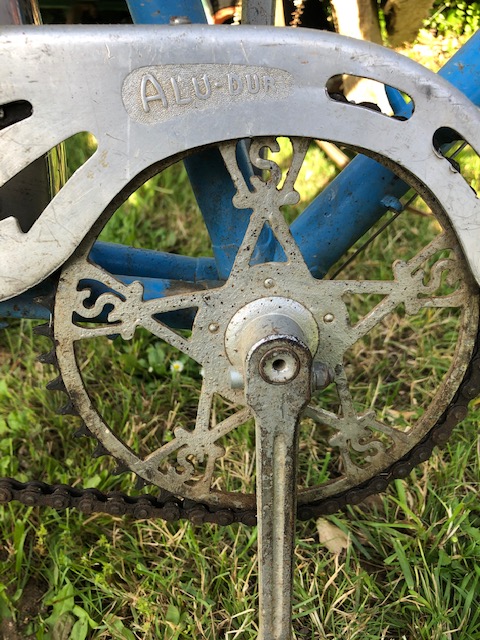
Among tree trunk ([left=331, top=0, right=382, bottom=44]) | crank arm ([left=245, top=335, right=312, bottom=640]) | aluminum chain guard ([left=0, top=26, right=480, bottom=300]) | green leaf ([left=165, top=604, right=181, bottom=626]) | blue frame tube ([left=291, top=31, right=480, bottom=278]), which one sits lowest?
green leaf ([left=165, top=604, right=181, bottom=626])

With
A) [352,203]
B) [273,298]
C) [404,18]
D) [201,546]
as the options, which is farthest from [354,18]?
[201,546]

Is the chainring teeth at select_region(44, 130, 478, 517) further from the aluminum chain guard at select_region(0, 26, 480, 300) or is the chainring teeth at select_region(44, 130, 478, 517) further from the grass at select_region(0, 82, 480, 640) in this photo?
the grass at select_region(0, 82, 480, 640)

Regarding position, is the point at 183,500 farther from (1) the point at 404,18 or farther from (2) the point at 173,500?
(1) the point at 404,18

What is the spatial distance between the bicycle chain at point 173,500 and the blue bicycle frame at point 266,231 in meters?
0.39

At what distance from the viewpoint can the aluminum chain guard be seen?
3.73 feet

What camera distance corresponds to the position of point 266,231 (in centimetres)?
147

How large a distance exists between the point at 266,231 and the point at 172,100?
39cm

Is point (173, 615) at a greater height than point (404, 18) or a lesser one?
lesser

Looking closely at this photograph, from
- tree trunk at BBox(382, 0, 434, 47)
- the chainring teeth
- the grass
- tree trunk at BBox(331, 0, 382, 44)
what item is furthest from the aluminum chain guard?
tree trunk at BBox(382, 0, 434, 47)

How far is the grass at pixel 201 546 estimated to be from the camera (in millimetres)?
1578

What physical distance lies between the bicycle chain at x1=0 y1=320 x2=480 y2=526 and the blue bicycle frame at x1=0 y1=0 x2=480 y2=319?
1.29ft

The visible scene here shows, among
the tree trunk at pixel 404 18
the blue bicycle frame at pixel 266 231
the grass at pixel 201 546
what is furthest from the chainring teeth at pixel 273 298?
the tree trunk at pixel 404 18

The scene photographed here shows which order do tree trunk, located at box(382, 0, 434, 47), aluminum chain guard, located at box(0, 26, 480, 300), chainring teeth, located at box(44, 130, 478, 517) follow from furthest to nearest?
tree trunk, located at box(382, 0, 434, 47) < chainring teeth, located at box(44, 130, 478, 517) < aluminum chain guard, located at box(0, 26, 480, 300)

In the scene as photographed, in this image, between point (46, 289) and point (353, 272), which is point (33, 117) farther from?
point (353, 272)
